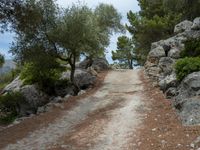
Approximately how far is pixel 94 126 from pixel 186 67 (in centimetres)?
747

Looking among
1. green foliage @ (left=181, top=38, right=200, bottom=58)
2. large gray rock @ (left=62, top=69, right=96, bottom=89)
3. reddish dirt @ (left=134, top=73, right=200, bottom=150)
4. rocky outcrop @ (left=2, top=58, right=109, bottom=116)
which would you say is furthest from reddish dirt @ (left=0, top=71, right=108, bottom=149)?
green foliage @ (left=181, top=38, right=200, bottom=58)

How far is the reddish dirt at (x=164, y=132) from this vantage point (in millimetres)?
14648

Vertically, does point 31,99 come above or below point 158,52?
below

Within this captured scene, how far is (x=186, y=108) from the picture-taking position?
18453mm

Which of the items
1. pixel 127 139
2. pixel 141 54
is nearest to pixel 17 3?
pixel 127 139

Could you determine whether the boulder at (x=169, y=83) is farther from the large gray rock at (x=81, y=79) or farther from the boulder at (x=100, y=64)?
the boulder at (x=100, y=64)

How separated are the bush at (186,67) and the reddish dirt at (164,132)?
2.16 metres

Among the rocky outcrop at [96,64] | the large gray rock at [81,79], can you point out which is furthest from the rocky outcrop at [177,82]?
the rocky outcrop at [96,64]

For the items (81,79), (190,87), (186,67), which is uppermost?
(186,67)

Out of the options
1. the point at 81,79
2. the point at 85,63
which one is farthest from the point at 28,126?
the point at 85,63

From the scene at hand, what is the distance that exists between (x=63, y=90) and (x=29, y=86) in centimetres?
299

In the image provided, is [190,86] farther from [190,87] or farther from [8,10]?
[8,10]

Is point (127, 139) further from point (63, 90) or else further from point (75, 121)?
point (63, 90)

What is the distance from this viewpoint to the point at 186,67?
23281mm
